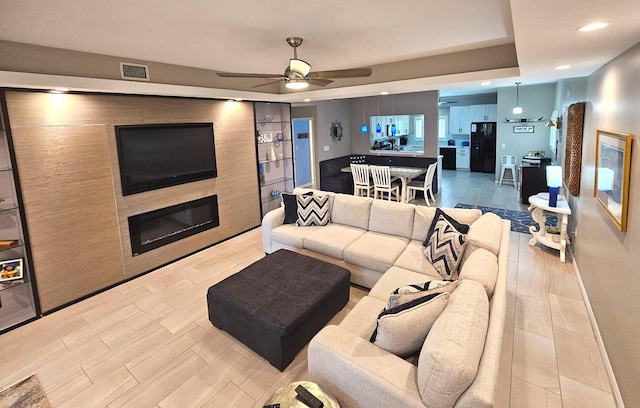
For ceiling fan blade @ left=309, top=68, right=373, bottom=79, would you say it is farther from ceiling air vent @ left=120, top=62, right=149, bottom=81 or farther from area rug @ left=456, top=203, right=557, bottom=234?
area rug @ left=456, top=203, right=557, bottom=234

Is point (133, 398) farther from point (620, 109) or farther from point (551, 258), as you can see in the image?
point (551, 258)

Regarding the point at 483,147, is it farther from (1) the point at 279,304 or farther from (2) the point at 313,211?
(1) the point at 279,304

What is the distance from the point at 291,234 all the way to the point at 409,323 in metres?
2.58

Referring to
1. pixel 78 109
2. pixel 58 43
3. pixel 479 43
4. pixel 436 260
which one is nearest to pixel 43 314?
pixel 78 109

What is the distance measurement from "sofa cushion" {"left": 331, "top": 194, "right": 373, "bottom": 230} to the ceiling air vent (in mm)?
2782

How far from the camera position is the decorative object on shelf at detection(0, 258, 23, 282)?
317 centimetres

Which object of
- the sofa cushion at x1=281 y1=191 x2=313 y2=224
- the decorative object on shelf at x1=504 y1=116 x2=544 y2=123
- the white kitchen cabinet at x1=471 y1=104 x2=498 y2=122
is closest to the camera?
the sofa cushion at x1=281 y1=191 x2=313 y2=224

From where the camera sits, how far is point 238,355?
2.75m

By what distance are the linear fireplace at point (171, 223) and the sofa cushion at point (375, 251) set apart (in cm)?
248

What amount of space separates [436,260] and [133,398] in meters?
2.70

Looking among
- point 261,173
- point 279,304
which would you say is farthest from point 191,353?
point 261,173

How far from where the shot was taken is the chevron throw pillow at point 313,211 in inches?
176

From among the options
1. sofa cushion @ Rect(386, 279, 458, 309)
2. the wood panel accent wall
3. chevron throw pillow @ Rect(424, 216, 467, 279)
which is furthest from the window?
sofa cushion @ Rect(386, 279, 458, 309)

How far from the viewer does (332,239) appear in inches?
156
